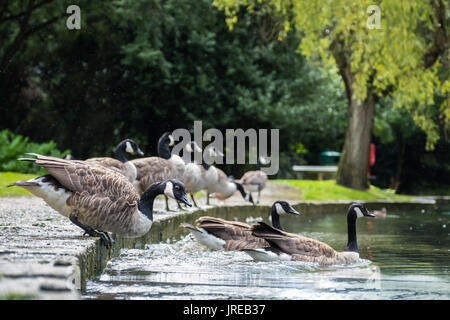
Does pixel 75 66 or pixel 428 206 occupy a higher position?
pixel 75 66

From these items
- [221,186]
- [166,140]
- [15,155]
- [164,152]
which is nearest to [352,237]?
[164,152]

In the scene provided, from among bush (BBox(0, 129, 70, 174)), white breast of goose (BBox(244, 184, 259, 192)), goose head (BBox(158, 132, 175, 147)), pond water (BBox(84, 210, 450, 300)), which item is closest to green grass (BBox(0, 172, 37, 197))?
bush (BBox(0, 129, 70, 174))

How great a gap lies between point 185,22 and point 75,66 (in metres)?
5.62

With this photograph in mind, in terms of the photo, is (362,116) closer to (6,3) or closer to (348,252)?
(6,3)

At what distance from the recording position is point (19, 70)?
28.3 m

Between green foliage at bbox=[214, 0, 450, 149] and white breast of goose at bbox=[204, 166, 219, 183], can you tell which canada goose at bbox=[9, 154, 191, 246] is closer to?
white breast of goose at bbox=[204, 166, 219, 183]

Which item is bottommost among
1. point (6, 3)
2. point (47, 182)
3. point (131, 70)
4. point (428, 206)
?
point (428, 206)

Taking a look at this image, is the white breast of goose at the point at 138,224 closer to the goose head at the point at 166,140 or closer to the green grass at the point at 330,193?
the goose head at the point at 166,140

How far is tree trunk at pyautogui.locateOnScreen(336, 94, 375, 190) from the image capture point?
82.2 ft

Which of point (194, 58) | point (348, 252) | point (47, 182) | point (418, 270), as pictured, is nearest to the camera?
point (47, 182)

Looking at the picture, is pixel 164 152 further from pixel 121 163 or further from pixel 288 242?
pixel 288 242

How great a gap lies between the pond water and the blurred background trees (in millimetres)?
14804
